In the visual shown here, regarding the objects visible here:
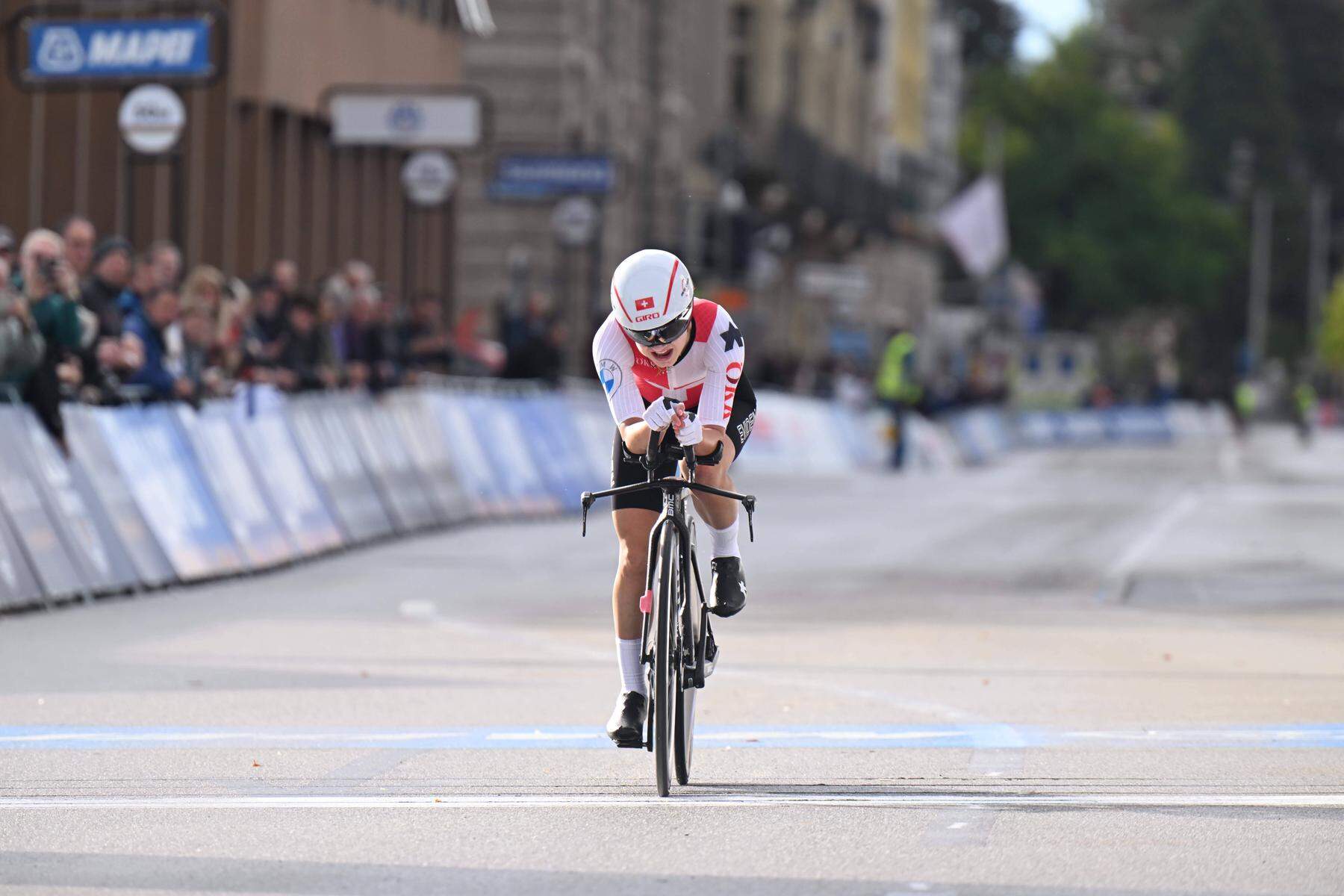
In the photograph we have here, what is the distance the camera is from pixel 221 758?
9.59 meters

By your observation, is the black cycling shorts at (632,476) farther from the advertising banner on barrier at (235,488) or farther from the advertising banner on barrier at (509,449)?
the advertising banner on barrier at (509,449)

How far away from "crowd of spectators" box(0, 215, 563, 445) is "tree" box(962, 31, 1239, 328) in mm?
74356

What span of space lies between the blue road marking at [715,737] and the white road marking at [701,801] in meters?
1.22

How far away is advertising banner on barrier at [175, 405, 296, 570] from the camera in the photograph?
56.3ft

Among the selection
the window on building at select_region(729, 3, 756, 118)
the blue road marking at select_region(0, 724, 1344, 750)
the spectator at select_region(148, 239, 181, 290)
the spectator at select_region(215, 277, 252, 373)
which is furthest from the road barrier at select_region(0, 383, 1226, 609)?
the window on building at select_region(729, 3, 756, 118)

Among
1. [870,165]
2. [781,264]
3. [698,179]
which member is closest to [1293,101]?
[870,165]

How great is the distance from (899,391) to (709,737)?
91.7 feet

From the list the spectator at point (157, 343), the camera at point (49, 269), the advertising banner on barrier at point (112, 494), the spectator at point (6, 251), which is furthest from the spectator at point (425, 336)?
the camera at point (49, 269)

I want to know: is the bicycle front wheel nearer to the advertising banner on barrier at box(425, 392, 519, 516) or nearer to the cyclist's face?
the cyclist's face

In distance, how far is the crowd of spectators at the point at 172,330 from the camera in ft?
50.6

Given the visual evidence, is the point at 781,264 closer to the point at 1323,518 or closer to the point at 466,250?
the point at 466,250

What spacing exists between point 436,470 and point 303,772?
13920 mm

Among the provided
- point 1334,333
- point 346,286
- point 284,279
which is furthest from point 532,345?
point 1334,333

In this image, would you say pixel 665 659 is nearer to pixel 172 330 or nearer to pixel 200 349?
pixel 172 330
